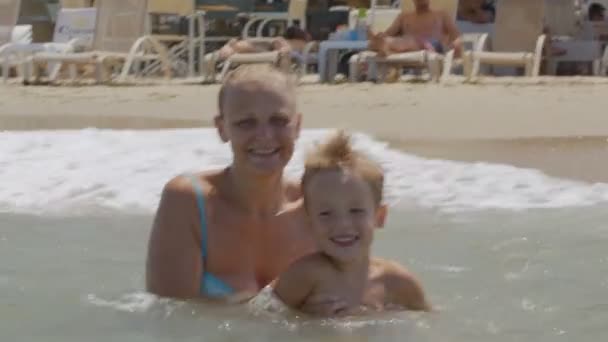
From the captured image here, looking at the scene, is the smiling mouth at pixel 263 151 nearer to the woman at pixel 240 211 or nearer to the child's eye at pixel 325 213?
the woman at pixel 240 211

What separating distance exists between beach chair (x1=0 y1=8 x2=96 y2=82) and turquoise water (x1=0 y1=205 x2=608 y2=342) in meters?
7.87

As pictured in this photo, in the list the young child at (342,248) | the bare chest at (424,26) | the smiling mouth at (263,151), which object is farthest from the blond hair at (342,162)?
the bare chest at (424,26)

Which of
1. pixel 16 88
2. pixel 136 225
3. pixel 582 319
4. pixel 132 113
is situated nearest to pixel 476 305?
pixel 582 319

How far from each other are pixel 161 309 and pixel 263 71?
663 millimetres

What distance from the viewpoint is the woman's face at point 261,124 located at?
297 cm

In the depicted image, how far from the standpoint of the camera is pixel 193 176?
314 centimetres

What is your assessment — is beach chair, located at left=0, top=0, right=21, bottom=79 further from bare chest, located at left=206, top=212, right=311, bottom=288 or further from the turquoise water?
bare chest, located at left=206, top=212, right=311, bottom=288

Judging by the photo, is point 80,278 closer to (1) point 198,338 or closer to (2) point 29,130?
(1) point 198,338

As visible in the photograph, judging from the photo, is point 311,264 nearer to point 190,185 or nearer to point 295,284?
point 295,284

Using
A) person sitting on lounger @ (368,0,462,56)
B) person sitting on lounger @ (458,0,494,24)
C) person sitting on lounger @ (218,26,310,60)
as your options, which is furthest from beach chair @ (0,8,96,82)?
person sitting on lounger @ (458,0,494,24)

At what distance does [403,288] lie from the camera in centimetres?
306

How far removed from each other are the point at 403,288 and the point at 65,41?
12.2 m

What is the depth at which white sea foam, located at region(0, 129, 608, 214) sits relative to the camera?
5.88 m

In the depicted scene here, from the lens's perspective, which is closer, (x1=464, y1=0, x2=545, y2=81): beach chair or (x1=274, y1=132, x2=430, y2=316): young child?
(x1=274, y1=132, x2=430, y2=316): young child
